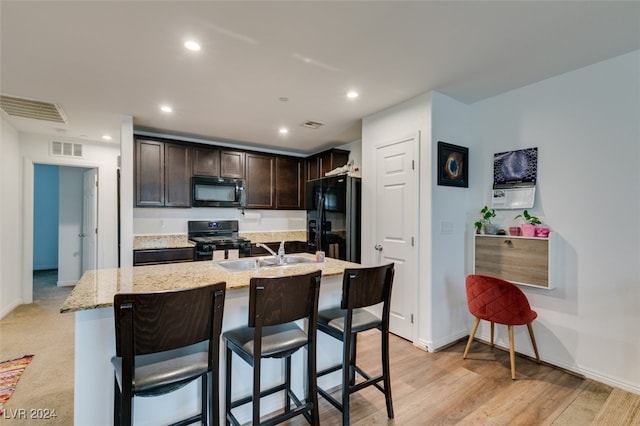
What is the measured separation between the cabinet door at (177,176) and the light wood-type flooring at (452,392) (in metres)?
2.04

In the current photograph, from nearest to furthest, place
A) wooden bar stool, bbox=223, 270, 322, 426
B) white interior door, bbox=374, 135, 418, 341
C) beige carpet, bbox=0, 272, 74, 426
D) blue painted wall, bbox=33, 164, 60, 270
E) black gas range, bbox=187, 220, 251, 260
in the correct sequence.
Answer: wooden bar stool, bbox=223, 270, 322, 426 < beige carpet, bbox=0, 272, 74, 426 < white interior door, bbox=374, 135, 418, 341 < black gas range, bbox=187, 220, 251, 260 < blue painted wall, bbox=33, 164, 60, 270

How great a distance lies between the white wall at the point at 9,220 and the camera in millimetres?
3721

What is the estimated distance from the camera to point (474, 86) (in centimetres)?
279

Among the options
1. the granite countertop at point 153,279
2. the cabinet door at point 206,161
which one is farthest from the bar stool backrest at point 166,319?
the cabinet door at point 206,161

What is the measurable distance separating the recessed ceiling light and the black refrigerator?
7.05 ft

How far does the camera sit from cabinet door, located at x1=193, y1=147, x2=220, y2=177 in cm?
442

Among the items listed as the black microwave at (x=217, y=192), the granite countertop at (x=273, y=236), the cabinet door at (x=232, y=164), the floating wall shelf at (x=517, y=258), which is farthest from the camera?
the granite countertop at (x=273, y=236)

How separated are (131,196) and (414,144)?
328cm

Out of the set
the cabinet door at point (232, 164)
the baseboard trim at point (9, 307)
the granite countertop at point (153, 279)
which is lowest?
the baseboard trim at point (9, 307)

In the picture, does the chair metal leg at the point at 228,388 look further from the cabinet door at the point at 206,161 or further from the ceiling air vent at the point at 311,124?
the cabinet door at the point at 206,161

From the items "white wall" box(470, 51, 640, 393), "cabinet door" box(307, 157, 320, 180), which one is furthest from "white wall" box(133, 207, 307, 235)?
"white wall" box(470, 51, 640, 393)

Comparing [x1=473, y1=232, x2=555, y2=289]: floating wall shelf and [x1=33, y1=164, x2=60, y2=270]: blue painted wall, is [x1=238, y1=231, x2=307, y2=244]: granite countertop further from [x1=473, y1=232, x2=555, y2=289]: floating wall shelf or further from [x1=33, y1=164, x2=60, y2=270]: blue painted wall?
[x1=33, y1=164, x2=60, y2=270]: blue painted wall

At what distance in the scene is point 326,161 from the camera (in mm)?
4789

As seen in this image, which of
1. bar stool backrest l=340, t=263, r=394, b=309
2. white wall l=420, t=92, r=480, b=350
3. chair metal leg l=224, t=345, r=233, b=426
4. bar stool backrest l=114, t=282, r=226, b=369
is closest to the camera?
bar stool backrest l=114, t=282, r=226, b=369
